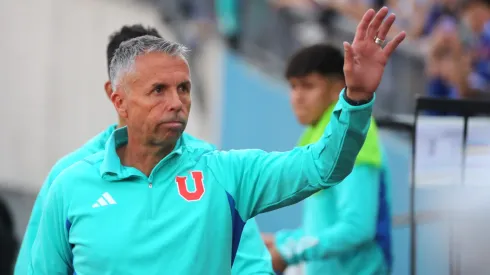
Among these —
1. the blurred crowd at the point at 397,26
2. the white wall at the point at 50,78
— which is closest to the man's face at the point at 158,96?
the blurred crowd at the point at 397,26

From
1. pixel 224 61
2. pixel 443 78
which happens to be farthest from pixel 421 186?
pixel 224 61

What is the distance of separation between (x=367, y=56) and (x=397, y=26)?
5571mm

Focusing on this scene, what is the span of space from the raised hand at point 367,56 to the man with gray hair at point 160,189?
0.15m

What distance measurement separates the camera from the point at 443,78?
7.09 metres

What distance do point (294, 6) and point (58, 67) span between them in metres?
6.49

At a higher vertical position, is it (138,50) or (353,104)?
(138,50)

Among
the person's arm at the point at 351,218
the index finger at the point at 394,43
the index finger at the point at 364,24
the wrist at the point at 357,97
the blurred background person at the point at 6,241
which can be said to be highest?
the index finger at the point at 364,24

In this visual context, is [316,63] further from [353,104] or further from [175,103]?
[353,104]

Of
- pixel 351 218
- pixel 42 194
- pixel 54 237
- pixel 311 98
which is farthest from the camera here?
pixel 311 98

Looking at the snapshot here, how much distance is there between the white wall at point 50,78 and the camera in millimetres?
14336

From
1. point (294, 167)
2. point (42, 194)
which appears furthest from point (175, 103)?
point (42, 194)

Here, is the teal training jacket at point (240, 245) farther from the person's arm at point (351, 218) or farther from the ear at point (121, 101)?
the person's arm at point (351, 218)

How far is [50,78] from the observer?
50.5 ft

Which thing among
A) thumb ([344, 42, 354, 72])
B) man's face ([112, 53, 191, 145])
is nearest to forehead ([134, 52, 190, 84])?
man's face ([112, 53, 191, 145])
